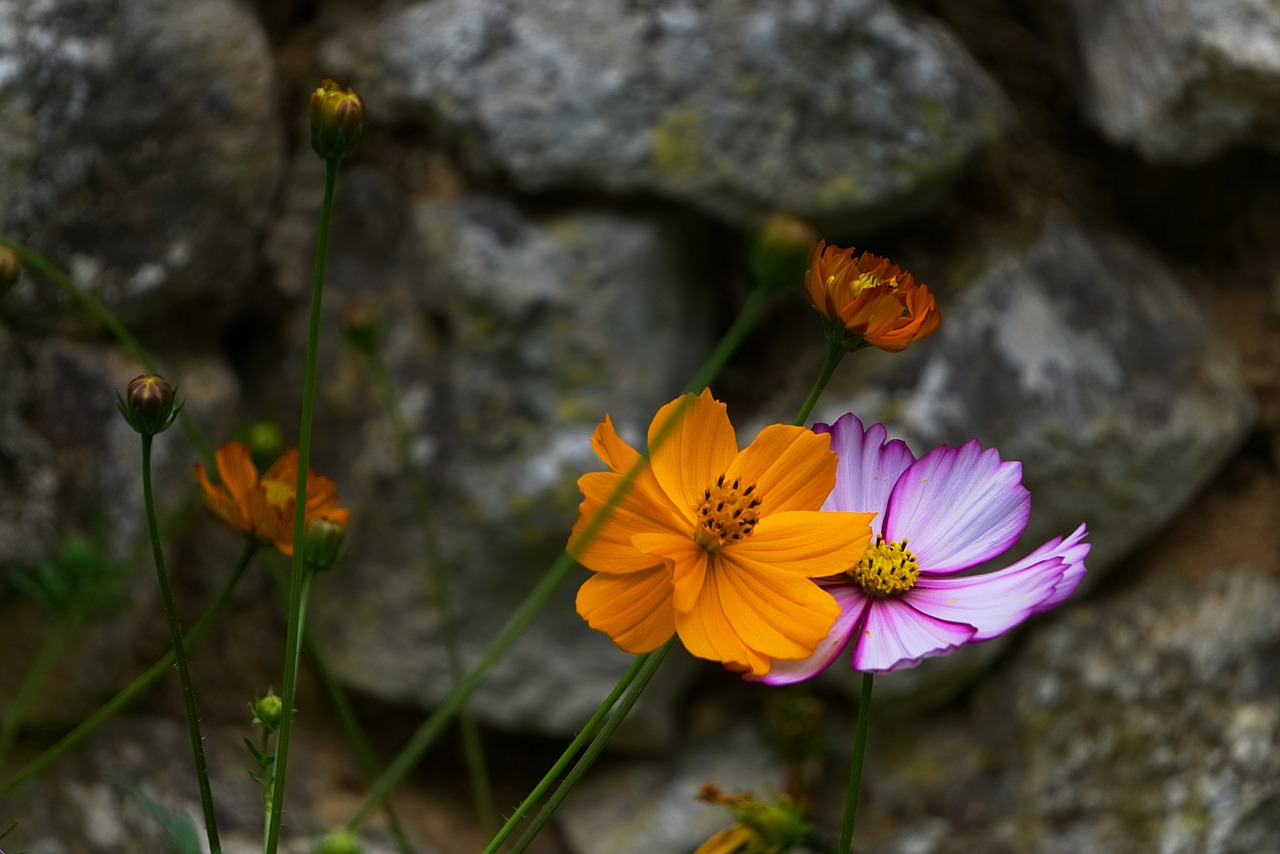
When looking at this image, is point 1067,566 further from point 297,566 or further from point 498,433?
point 498,433

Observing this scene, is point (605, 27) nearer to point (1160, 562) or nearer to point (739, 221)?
point (739, 221)

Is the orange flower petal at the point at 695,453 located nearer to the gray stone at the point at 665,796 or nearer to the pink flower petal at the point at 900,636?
the pink flower petal at the point at 900,636

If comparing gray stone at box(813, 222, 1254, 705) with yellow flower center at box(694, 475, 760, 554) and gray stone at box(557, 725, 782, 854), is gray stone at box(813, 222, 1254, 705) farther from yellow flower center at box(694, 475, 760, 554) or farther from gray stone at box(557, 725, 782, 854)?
yellow flower center at box(694, 475, 760, 554)

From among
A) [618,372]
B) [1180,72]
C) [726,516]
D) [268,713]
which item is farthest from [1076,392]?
[268,713]

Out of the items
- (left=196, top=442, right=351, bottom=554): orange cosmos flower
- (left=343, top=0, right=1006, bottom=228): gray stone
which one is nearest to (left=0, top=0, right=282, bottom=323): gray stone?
(left=343, top=0, right=1006, bottom=228): gray stone

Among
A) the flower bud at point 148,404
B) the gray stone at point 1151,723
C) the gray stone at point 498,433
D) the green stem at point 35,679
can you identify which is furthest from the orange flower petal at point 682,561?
the gray stone at point 1151,723
